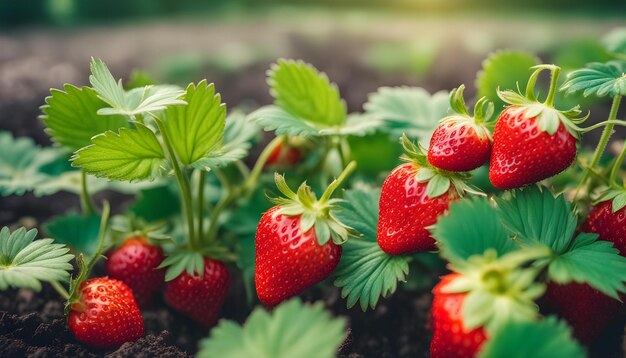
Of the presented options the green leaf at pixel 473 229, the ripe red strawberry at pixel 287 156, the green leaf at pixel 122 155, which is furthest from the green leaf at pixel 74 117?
the green leaf at pixel 473 229

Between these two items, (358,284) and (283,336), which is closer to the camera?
(283,336)

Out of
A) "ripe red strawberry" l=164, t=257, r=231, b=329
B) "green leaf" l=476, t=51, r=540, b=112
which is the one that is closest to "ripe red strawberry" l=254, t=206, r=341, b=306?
"ripe red strawberry" l=164, t=257, r=231, b=329

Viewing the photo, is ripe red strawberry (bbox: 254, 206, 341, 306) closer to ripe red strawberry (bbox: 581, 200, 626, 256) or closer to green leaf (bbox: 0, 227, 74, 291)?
green leaf (bbox: 0, 227, 74, 291)

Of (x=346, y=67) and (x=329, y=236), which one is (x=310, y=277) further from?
(x=346, y=67)

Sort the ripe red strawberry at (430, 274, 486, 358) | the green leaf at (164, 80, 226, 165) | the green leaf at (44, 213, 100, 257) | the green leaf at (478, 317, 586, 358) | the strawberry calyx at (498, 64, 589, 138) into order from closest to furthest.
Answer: the green leaf at (478, 317, 586, 358) → the ripe red strawberry at (430, 274, 486, 358) → the strawberry calyx at (498, 64, 589, 138) → the green leaf at (164, 80, 226, 165) → the green leaf at (44, 213, 100, 257)

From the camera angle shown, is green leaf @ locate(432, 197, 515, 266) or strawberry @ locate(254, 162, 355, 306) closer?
green leaf @ locate(432, 197, 515, 266)

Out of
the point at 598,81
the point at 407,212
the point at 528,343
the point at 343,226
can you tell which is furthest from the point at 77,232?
the point at 598,81

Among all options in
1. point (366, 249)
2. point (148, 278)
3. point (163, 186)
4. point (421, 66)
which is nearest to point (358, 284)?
point (366, 249)
